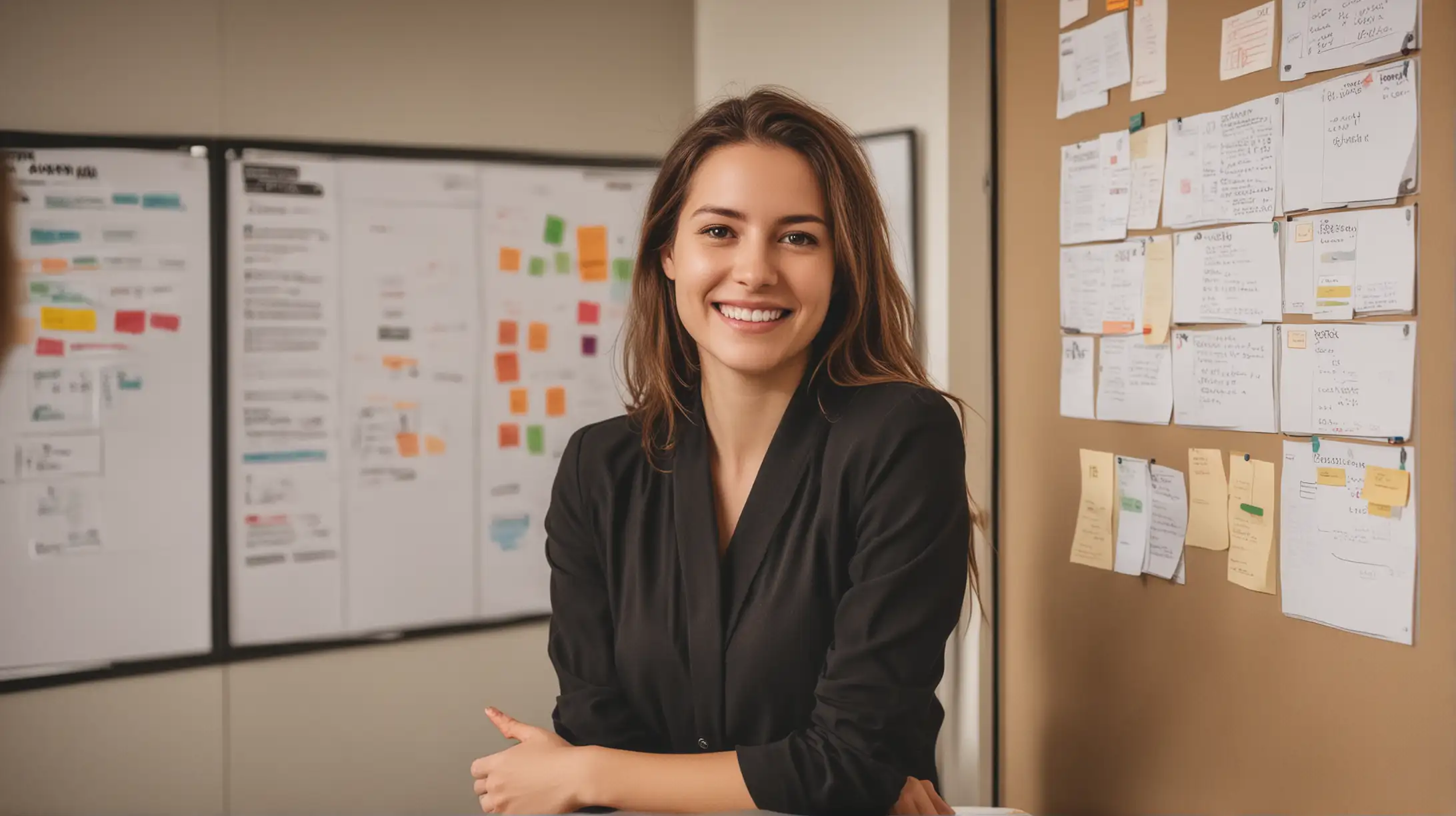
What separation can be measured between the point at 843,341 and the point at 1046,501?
0.71 m

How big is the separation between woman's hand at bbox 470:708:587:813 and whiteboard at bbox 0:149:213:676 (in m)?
1.30

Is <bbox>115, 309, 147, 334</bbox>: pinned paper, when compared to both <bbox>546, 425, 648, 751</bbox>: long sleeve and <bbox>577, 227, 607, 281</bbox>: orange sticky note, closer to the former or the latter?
<bbox>577, 227, 607, 281</bbox>: orange sticky note

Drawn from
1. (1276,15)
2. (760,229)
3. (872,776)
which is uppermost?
(1276,15)

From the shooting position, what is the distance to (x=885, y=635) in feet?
3.90

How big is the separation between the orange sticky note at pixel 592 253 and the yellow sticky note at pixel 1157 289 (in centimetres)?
145

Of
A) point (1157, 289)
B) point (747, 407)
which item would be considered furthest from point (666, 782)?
point (1157, 289)

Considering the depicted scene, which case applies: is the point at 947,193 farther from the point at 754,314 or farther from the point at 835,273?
the point at 754,314

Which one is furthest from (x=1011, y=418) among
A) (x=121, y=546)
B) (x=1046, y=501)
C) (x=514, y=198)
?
(x=121, y=546)

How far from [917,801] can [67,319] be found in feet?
6.41

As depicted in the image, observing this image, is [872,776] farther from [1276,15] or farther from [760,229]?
[1276,15]

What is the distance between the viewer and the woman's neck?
4.58ft

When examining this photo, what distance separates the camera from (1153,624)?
1.66 m

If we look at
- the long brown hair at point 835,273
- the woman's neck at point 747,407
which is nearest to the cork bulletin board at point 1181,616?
the long brown hair at point 835,273

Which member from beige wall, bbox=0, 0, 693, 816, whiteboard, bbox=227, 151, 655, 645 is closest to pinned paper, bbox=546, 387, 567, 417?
whiteboard, bbox=227, 151, 655, 645
